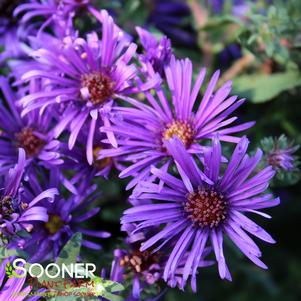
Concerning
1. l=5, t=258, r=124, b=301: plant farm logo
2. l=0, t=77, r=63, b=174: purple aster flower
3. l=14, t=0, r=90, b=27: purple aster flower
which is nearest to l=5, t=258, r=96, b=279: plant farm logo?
l=5, t=258, r=124, b=301: plant farm logo

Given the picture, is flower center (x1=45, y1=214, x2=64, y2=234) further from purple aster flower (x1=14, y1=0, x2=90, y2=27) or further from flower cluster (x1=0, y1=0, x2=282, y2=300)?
purple aster flower (x1=14, y1=0, x2=90, y2=27)

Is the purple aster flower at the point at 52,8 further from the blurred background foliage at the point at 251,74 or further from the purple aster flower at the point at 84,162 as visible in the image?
the purple aster flower at the point at 84,162

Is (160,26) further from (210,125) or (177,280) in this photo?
(177,280)

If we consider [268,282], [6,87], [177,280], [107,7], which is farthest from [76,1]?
[268,282]

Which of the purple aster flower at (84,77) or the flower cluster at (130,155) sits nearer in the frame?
the flower cluster at (130,155)

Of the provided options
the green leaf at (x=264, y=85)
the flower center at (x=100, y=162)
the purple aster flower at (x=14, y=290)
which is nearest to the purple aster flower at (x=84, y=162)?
the flower center at (x=100, y=162)

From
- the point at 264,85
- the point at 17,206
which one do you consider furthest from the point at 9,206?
the point at 264,85

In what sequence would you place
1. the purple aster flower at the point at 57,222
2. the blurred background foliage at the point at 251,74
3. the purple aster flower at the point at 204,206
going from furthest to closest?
the blurred background foliage at the point at 251,74 → the purple aster flower at the point at 57,222 → the purple aster flower at the point at 204,206
